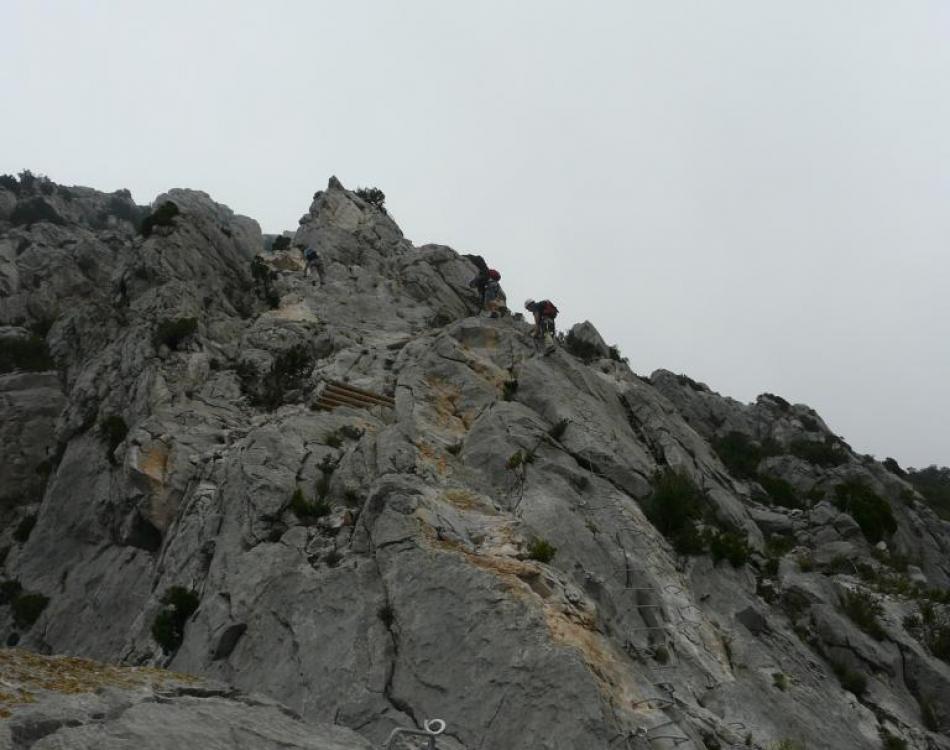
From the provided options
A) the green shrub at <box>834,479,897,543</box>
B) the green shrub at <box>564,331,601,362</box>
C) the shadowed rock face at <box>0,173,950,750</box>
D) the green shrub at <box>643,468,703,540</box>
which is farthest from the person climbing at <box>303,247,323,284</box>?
the green shrub at <box>834,479,897,543</box>

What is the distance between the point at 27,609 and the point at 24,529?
5.18m

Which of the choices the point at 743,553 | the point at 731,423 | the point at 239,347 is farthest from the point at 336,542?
the point at 731,423

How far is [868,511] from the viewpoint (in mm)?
32438

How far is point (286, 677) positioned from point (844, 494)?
28.0 meters

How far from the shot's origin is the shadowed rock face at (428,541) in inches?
598

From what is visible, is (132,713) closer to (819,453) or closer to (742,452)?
(742,452)

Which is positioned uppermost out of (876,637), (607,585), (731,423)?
(731,423)

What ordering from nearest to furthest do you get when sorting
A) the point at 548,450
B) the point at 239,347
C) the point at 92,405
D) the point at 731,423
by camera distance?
the point at 548,450
the point at 92,405
the point at 239,347
the point at 731,423

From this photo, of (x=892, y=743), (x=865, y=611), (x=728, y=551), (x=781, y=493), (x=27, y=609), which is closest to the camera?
(x=892, y=743)

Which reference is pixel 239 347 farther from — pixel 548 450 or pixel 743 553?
pixel 743 553

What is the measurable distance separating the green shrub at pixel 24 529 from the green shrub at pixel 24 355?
11442mm

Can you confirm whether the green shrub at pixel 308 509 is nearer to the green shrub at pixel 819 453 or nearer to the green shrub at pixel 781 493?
the green shrub at pixel 781 493

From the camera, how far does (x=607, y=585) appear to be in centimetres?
1880

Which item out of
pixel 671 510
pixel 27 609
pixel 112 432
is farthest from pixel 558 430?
pixel 27 609
